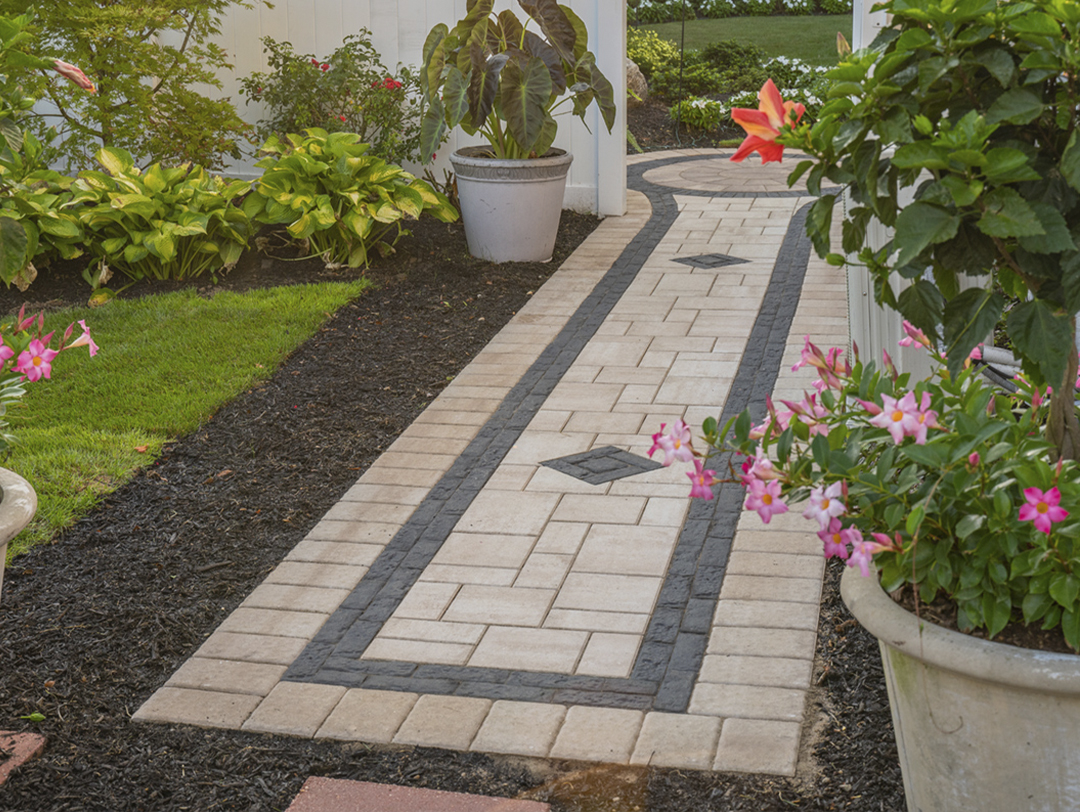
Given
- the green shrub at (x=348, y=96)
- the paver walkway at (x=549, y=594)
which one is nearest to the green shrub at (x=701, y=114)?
the green shrub at (x=348, y=96)

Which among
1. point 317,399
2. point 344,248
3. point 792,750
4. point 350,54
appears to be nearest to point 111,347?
point 317,399

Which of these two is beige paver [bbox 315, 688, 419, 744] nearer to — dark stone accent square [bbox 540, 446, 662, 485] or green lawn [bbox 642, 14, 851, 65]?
dark stone accent square [bbox 540, 446, 662, 485]

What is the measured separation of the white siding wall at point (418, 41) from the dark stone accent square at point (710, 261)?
51.4 inches

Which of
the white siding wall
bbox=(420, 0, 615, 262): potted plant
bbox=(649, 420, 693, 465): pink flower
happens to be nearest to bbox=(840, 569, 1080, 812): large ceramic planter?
bbox=(649, 420, 693, 465): pink flower

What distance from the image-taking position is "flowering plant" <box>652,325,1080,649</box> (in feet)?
5.64

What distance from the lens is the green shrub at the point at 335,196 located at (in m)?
6.22

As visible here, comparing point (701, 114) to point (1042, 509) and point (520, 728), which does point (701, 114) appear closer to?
point (520, 728)

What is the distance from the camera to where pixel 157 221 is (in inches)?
246

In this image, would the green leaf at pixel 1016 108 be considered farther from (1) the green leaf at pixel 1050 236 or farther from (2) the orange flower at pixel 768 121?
(2) the orange flower at pixel 768 121

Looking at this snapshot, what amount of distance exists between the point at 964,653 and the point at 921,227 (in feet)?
2.29

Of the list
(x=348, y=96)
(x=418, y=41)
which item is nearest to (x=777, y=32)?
(x=418, y=41)

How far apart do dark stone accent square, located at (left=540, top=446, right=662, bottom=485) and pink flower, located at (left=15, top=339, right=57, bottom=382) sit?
1933mm

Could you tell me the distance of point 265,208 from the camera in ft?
21.2

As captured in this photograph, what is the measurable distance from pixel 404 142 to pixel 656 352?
3574 mm
